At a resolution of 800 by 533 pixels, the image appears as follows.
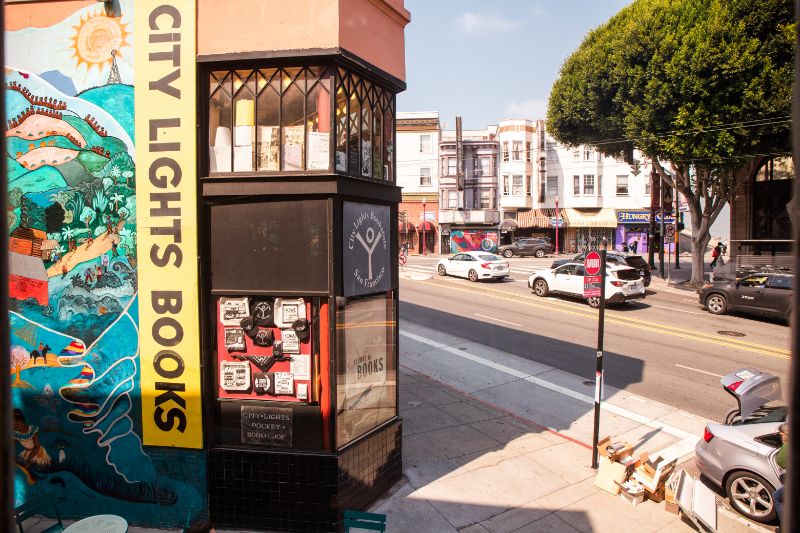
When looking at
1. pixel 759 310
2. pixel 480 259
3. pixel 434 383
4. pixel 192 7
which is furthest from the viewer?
pixel 480 259

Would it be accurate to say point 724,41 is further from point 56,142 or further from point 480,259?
point 56,142

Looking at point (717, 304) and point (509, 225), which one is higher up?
point (509, 225)

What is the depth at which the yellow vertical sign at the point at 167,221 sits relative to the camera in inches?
225

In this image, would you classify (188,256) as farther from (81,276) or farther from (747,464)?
(747,464)

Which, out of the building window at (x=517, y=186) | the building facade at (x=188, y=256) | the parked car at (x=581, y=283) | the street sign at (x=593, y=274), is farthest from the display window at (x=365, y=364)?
the building window at (x=517, y=186)

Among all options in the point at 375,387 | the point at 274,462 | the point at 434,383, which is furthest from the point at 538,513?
the point at 434,383

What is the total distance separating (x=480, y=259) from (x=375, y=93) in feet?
66.6

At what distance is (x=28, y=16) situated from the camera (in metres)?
5.91

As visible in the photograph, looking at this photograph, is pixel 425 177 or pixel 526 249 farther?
pixel 425 177

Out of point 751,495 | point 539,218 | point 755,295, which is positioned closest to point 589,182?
point 539,218

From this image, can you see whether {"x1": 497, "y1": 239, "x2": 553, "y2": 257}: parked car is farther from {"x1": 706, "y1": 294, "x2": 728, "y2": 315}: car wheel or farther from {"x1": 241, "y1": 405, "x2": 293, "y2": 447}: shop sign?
{"x1": 241, "y1": 405, "x2": 293, "y2": 447}: shop sign

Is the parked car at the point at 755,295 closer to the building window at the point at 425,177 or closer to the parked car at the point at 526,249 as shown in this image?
the parked car at the point at 526,249

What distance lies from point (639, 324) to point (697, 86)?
946 cm

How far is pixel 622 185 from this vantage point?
1906 inches
